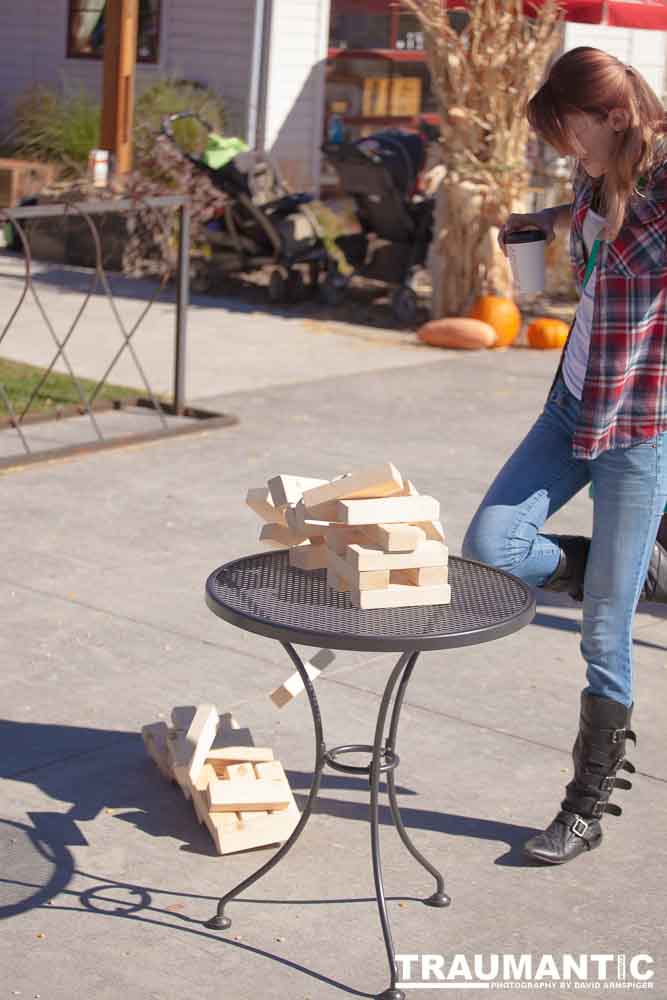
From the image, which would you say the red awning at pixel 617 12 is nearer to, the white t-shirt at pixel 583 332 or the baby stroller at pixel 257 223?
the baby stroller at pixel 257 223

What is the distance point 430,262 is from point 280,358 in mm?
1948

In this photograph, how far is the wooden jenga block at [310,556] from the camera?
3697 mm

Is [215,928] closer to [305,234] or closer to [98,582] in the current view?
[98,582]

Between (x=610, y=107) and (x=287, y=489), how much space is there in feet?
3.76

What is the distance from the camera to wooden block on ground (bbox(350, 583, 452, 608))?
3.43m

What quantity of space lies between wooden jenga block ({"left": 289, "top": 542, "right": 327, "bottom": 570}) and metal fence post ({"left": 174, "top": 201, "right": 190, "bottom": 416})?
4.95m

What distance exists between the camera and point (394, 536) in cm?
347

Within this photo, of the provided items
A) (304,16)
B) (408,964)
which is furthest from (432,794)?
(304,16)

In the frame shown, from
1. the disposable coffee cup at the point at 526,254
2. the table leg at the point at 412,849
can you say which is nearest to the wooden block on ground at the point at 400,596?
the table leg at the point at 412,849

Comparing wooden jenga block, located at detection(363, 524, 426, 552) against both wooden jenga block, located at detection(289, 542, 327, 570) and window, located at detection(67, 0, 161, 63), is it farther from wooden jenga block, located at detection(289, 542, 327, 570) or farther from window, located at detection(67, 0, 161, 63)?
window, located at detection(67, 0, 161, 63)

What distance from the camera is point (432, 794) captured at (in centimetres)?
435

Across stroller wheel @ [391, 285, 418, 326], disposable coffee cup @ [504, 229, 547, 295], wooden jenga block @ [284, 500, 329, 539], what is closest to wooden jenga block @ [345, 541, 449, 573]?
wooden jenga block @ [284, 500, 329, 539]

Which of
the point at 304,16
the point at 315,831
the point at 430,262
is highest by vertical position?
the point at 304,16

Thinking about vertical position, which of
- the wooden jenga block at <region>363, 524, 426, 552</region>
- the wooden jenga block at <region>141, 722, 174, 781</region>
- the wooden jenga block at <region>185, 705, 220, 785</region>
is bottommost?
Answer: the wooden jenga block at <region>141, 722, 174, 781</region>
